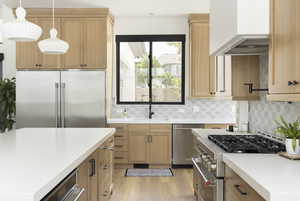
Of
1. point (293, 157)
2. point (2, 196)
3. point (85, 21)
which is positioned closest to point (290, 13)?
point (293, 157)

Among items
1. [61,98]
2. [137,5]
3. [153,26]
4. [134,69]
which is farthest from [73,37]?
[153,26]

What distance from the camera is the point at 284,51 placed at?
1833 mm

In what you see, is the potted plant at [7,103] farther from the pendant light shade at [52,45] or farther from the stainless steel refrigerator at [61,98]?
the pendant light shade at [52,45]

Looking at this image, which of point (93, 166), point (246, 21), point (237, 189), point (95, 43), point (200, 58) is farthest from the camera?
point (200, 58)

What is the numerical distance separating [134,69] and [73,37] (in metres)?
1.42

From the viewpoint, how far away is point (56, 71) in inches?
207

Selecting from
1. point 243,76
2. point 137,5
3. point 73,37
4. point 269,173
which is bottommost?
point 269,173

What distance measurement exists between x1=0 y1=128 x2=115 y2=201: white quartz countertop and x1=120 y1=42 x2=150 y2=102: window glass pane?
3336 millimetres

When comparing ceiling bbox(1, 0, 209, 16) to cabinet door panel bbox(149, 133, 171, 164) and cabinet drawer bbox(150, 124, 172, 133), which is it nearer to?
cabinet drawer bbox(150, 124, 172, 133)

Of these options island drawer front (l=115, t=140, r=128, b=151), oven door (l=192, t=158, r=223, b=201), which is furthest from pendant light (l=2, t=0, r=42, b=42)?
island drawer front (l=115, t=140, r=128, b=151)

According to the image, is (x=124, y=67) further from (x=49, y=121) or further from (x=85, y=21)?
(x=49, y=121)

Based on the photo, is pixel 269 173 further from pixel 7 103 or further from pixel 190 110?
pixel 7 103

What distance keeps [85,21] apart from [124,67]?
1.28m

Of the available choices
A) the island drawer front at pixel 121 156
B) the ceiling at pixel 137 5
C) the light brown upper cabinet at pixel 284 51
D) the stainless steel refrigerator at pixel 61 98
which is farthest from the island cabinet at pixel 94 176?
the ceiling at pixel 137 5
